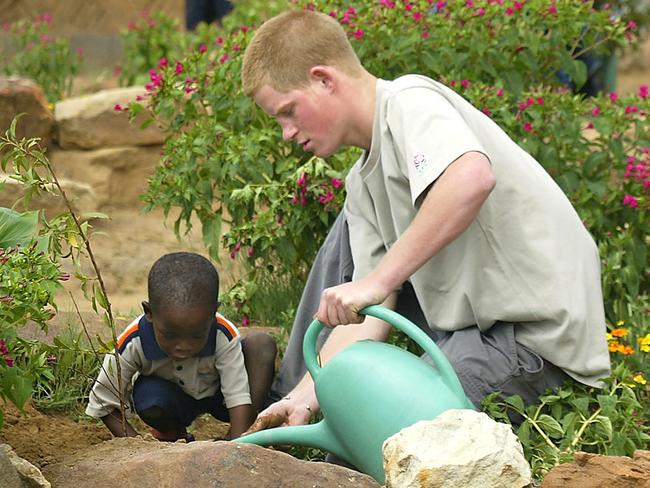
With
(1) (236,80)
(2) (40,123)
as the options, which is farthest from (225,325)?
(2) (40,123)

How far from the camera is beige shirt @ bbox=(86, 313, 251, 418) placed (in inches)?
135

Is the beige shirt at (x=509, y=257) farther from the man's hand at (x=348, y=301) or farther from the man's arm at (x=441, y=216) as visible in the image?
the man's hand at (x=348, y=301)

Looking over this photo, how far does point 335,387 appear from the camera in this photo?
112 inches

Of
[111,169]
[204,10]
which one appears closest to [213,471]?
[111,169]

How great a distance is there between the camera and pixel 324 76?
10.7 ft

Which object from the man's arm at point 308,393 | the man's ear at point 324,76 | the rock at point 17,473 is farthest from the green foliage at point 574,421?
the rock at point 17,473

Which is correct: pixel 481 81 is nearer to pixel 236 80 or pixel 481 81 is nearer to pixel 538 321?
pixel 236 80

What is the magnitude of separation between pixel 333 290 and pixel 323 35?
774mm

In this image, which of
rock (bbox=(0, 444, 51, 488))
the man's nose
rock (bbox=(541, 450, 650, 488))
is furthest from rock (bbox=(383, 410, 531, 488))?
the man's nose

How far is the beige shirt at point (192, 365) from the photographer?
135 inches

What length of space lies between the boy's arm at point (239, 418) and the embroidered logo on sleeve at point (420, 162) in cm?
93

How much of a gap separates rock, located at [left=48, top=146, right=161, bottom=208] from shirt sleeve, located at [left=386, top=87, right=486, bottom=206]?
3.86 m

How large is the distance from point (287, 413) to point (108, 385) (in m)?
0.52

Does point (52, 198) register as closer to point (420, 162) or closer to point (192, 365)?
point (192, 365)
